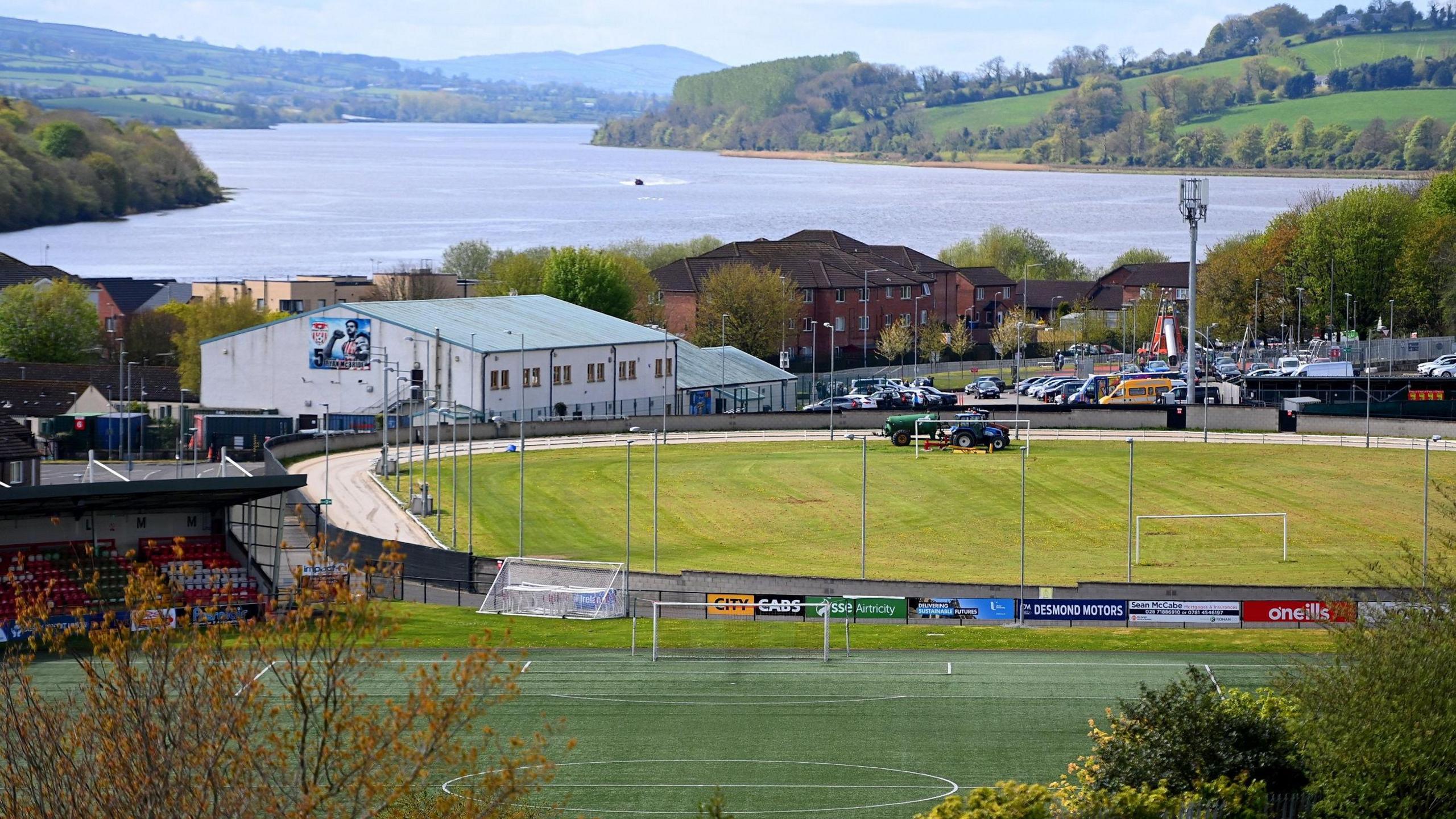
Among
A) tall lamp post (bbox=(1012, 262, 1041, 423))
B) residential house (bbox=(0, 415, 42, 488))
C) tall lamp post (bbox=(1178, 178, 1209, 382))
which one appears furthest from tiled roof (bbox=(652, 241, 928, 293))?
residential house (bbox=(0, 415, 42, 488))

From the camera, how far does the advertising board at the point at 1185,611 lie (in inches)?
1625

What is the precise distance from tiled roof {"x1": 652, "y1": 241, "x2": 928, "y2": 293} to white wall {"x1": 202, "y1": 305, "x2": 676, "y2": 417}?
115 feet

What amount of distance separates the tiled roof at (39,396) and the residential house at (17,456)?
1180 inches

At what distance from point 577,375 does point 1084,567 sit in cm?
3839

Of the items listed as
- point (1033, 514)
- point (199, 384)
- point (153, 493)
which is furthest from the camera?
point (199, 384)

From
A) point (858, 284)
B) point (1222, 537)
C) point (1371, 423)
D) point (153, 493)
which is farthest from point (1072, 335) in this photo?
point (153, 493)

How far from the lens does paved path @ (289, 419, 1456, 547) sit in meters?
56.0

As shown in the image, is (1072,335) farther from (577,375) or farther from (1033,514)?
(1033,514)

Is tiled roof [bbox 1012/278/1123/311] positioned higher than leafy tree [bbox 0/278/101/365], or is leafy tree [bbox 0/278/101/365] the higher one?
tiled roof [bbox 1012/278/1123/311]

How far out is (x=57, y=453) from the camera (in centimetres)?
7088

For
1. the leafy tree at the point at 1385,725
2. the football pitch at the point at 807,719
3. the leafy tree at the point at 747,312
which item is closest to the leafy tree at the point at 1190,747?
the leafy tree at the point at 1385,725

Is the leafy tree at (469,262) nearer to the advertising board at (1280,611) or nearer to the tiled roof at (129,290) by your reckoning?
the tiled roof at (129,290)

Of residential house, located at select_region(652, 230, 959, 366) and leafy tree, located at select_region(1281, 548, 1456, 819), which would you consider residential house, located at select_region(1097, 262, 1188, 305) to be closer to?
residential house, located at select_region(652, 230, 959, 366)

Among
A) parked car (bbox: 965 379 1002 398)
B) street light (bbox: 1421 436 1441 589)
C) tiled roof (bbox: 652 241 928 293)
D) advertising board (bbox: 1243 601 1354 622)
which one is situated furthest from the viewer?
tiled roof (bbox: 652 241 928 293)
